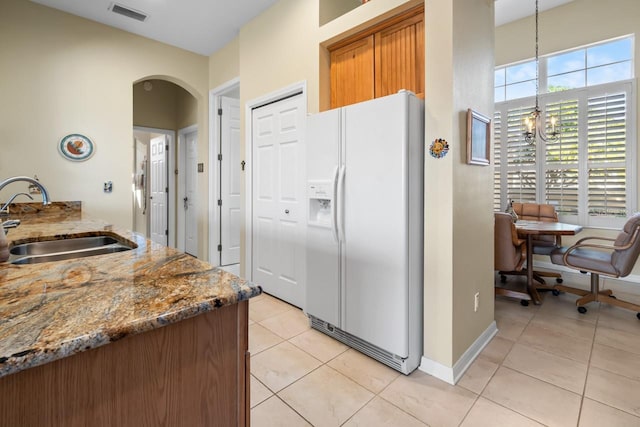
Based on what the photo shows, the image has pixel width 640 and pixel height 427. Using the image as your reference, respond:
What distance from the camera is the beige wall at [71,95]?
312 cm

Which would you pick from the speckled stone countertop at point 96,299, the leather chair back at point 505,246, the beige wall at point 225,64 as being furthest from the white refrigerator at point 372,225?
the beige wall at point 225,64

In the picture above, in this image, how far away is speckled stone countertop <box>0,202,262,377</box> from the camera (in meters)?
0.54

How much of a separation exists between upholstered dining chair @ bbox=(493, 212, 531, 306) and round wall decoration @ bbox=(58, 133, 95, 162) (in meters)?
4.45

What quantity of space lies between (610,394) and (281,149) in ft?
9.55

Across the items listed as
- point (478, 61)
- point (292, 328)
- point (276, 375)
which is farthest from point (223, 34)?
point (276, 375)

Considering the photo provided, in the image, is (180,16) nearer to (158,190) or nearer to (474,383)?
(158,190)

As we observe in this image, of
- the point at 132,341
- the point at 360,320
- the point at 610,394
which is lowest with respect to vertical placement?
the point at 610,394

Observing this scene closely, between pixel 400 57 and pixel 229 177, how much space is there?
2957 mm

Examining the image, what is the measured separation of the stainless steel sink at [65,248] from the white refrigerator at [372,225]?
130cm

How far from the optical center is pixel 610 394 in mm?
1769

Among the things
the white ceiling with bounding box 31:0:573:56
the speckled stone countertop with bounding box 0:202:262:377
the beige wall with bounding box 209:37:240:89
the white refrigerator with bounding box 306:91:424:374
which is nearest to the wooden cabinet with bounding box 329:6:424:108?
the white refrigerator with bounding box 306:91:424:374

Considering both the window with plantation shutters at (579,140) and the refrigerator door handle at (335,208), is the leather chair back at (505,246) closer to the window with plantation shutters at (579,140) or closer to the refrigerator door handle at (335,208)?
the window with plantation shutters at (579,140)

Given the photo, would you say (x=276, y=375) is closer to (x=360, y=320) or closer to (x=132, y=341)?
(x=360, y=320)

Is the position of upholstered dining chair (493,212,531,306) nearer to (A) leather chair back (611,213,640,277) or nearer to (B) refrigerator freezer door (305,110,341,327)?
(A) leather chair back (611,213,640,277)
